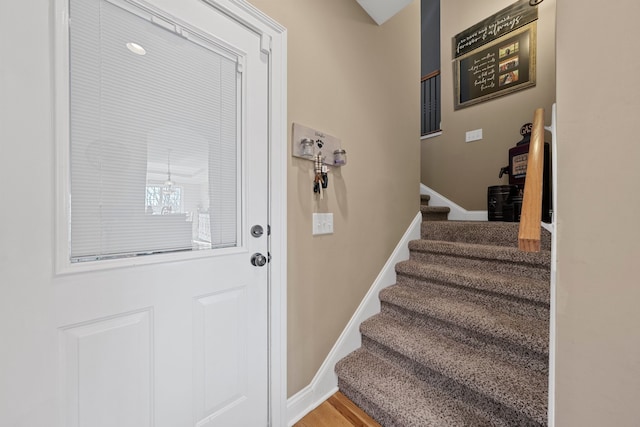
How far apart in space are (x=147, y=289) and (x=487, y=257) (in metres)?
2.00

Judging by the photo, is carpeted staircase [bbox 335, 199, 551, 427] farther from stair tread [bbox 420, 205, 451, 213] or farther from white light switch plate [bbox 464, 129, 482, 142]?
white light switch plate [bbox 464, 129, 482, 142]

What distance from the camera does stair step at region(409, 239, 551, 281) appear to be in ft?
4.85

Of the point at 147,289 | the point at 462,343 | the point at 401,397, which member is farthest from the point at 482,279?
the point at 147,289

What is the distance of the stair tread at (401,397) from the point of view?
3.69ft

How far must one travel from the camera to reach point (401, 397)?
1.25m

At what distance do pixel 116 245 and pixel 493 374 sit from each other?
172 centimetres

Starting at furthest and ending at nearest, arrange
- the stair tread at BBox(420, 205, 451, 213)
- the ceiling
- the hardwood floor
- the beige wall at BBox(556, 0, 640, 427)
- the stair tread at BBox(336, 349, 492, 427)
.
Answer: the stair tread at BBox(420, 205, 451, 213) < the ceiling < the hardwood floor < the stair tread at BBox(336, 349, 492, 427) < the beige wall at BBox(556, 0, 640, 427)

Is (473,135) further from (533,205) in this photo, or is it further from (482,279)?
(533,205)

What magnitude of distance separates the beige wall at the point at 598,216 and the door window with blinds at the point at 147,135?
120 cm

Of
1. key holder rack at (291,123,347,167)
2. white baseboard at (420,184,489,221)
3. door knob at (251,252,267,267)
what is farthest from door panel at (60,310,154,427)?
white baseboard at (420,184,489,221)

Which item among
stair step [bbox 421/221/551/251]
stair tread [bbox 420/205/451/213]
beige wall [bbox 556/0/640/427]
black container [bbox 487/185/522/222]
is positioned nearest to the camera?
beige wall [bbox 556/0/640/427]

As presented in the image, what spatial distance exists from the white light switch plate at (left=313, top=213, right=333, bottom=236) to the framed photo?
8.83 ft

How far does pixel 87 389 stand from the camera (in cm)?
74

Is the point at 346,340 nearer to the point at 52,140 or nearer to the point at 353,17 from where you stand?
the point at 52,140
